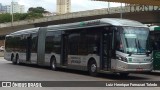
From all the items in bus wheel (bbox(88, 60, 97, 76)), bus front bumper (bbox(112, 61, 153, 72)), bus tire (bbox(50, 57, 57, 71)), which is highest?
bus front bumper (bbox(112, 61, 153, 72))

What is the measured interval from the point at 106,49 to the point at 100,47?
500 millimetres

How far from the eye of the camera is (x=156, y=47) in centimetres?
2272

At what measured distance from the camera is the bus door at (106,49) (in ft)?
65.4

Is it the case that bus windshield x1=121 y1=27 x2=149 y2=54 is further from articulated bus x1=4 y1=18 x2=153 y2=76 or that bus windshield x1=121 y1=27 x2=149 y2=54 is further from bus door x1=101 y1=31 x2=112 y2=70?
bus door x1=101 y1=31 x2=112 y2=70

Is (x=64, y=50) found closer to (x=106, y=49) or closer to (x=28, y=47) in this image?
(x=106, y=49)

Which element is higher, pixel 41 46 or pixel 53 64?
pixel 41 46

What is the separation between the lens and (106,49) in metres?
20.2

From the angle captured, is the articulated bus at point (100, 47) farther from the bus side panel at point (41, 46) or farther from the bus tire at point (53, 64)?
the bus side panel at point (41, 46)

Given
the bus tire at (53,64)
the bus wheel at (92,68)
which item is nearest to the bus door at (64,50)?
the bus tire at (53,64)

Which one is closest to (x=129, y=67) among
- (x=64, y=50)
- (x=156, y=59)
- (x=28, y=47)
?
(x=156, y=59)

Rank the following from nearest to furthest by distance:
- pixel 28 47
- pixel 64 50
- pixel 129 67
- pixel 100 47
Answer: pixel 129 67
pixel 100 47
pixel 64 50
pixel 28 47

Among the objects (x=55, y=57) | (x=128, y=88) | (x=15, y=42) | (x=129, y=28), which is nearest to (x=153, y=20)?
(x=15, y=42)

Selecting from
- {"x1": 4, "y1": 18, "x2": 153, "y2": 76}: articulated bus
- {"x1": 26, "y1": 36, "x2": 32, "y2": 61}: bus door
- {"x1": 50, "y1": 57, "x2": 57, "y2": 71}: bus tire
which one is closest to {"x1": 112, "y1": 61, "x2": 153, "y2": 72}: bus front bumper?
{"x1": 4, "y1": 18, "x2": 153, "y2": 76}: articulated bus

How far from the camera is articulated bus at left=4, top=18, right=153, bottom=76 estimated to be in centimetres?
1933
